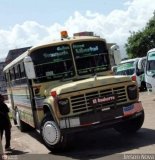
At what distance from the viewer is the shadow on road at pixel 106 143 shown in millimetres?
10320

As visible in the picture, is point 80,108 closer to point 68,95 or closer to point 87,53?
point 68,95

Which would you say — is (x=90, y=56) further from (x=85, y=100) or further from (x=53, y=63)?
(x=85, y=100)

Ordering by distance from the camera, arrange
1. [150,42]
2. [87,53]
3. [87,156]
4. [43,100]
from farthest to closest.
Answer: [150,42], [87,53], [43,100], [87,156]

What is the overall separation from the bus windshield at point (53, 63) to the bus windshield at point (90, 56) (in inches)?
8.5

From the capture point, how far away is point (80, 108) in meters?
10.7

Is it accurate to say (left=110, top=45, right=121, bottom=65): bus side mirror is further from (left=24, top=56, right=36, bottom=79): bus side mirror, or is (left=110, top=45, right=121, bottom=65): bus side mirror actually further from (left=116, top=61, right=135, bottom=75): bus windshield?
(left=116, top=61, right=135, bottom=75): bus windshield

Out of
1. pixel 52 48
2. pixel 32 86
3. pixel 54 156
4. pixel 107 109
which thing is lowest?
pixel 54 156

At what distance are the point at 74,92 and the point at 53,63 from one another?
1678 millimetres

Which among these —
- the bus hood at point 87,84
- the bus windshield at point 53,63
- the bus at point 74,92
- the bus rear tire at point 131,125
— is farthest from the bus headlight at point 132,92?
the bus windshield at point 53,63

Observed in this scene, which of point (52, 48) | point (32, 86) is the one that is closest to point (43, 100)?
point (32, 86)

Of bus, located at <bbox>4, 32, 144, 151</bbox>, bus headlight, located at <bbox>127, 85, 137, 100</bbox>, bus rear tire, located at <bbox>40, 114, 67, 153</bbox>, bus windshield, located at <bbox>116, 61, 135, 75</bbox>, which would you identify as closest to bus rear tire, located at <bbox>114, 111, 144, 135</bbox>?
bus, located at <bbox>4, 32, 144, 151</bbox>

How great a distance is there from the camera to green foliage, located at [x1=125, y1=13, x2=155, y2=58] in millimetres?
59562

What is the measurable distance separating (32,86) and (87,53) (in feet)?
5.65

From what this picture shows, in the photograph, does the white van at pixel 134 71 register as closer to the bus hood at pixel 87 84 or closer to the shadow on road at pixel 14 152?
the shadow on road at pixel 14 152
